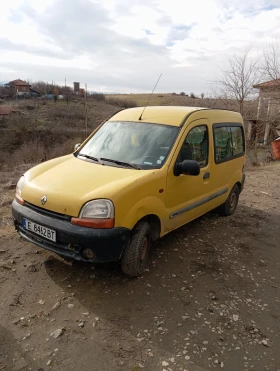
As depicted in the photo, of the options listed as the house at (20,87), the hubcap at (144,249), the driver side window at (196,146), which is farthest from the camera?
the house at (20,87)

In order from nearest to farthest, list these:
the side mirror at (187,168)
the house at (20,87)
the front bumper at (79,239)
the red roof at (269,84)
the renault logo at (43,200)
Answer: the front bumper at (79,239) → the renault logo at (43,200) → the side mirror at (187,168) → the red roof at (269,84) → the house at (20,87)

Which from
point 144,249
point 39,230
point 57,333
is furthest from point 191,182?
point 57,333

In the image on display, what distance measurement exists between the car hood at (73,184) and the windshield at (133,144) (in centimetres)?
24

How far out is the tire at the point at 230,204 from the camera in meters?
5.44

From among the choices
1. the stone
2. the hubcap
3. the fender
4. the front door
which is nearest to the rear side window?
the front door

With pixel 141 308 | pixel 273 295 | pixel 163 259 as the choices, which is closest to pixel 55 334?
pixel 141 308

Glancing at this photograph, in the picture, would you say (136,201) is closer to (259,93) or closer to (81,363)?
(81,363)

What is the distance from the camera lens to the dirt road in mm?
2373

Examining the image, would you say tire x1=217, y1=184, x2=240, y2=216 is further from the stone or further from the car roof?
the stone

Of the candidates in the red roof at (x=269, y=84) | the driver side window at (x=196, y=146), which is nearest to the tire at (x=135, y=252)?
the driver side window at (x=196, y=146)

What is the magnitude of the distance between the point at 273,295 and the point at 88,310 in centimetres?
202

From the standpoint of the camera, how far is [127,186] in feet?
9.99

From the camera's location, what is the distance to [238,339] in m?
2.63

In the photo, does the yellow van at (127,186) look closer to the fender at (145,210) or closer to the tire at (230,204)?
the fender at (145,210)
